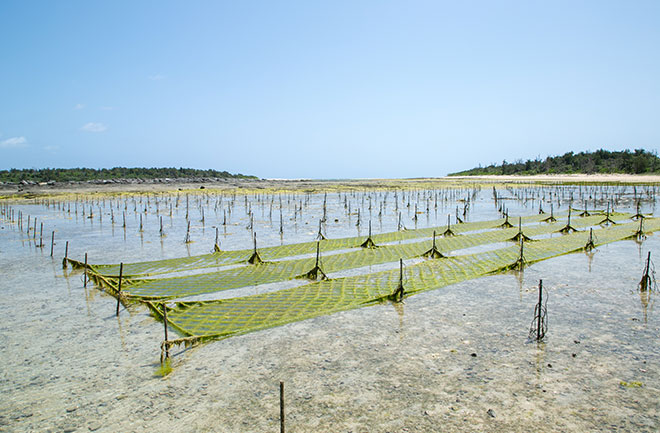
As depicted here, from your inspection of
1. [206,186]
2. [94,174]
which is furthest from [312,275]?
[94,174]

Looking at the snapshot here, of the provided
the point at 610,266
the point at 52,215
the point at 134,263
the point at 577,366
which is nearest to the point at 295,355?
the point at 577,366

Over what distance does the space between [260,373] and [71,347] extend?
3.29 meters

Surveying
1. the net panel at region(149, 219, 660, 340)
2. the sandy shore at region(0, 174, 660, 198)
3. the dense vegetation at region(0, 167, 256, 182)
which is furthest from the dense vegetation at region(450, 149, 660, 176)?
the net panel at region(149, 219, 660, 340)

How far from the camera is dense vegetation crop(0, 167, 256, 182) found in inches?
2532

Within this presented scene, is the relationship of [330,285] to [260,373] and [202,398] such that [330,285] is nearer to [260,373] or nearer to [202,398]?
A: [260,373]

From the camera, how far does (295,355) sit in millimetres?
6227

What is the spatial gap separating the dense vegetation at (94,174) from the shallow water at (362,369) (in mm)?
67397

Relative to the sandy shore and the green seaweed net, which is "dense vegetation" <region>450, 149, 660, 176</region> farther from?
the green seaweed net

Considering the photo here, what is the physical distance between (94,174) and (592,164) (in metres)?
96.1

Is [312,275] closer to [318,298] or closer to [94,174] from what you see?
[318,298]

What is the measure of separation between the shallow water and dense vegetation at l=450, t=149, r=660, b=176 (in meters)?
83.4

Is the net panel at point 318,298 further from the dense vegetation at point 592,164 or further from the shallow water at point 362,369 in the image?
the dense vegetation at point 592,164

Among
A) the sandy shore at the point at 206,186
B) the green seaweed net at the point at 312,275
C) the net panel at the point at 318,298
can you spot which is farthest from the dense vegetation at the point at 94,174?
the net panel at the point at 318,298

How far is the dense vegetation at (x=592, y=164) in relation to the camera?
7519 centimetres
